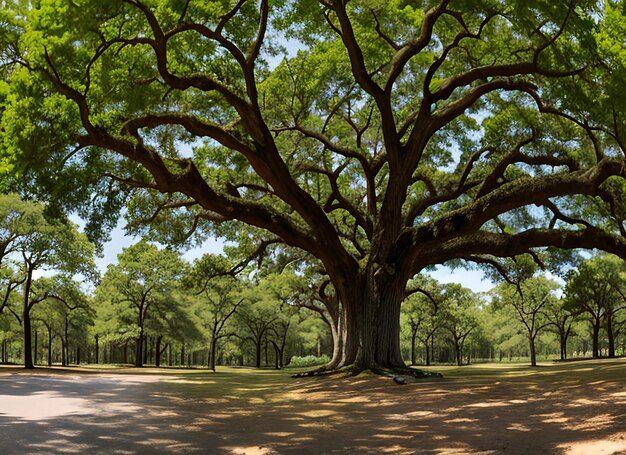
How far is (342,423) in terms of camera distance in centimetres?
736

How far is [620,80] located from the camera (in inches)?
395

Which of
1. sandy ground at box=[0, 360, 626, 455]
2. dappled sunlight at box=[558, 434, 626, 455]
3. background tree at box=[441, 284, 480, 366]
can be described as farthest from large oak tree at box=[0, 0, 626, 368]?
background tree at box=[441, 284, 480, 366]

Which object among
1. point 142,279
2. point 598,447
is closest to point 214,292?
point 142,279

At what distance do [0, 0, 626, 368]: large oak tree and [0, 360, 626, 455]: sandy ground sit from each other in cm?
521

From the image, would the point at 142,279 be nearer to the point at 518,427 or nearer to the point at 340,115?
the point at 340,115

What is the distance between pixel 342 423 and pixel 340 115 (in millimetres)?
15719

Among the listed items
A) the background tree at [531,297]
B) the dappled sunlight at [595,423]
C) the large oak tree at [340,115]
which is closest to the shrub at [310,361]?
the background tree at [531,297]

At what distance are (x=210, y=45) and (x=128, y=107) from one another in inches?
103

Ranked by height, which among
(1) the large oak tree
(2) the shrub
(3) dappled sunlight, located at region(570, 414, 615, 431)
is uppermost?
(1) the large oak tree

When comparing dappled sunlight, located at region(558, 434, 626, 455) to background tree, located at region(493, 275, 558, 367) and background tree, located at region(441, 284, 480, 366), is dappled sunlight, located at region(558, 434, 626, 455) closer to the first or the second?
background tree, located at region(493, 275, 558, 367)

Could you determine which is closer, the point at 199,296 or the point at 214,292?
the point at 214,292

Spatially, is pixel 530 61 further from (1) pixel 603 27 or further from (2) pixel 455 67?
(2) pixel 455 67

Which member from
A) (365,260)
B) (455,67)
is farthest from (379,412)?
(455,67)

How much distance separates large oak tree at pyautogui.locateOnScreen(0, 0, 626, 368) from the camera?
11.0m
